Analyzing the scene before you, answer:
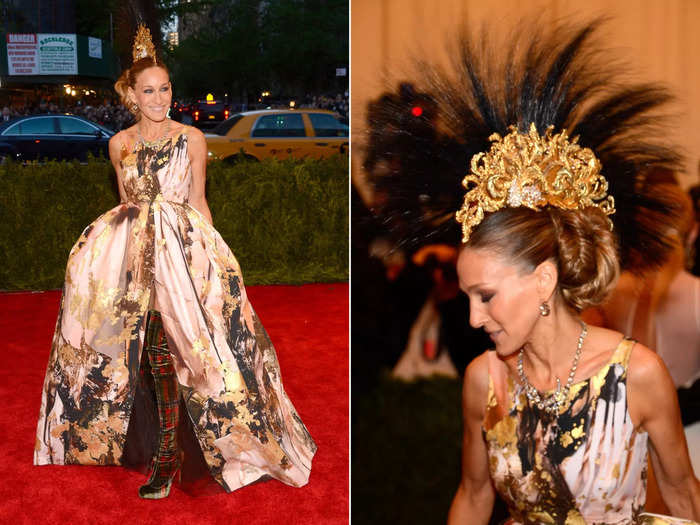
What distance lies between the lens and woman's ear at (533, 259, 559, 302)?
5.21ft

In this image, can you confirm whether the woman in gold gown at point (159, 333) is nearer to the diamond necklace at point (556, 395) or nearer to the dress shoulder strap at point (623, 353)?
the diamond necklace at point (556, 395)

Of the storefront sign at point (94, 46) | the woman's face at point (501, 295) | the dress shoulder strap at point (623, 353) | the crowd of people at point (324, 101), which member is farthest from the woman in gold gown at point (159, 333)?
the crowd of people at point (324, 101)

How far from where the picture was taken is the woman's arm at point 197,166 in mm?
3508

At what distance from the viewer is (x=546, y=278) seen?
160 cm

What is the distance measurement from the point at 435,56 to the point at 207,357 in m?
1.83

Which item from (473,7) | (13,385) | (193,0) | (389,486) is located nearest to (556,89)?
(473,7)

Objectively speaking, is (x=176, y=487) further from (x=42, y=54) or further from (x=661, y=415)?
(x=42, y=54)

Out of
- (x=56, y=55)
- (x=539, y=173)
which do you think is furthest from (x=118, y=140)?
(x=56, y=55)

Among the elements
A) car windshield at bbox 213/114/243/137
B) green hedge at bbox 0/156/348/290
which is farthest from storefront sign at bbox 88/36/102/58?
green hedge at bbox 0/156/348/290

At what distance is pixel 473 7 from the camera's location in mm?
2016

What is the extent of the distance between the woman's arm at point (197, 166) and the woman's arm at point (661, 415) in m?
2.27

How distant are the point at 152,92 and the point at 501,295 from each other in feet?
7.74

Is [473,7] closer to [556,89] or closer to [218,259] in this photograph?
[556,89]

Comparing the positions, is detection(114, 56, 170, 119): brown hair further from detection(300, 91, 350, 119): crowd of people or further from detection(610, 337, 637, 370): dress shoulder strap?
detection(300, 91, 350, 119): crowd of people
